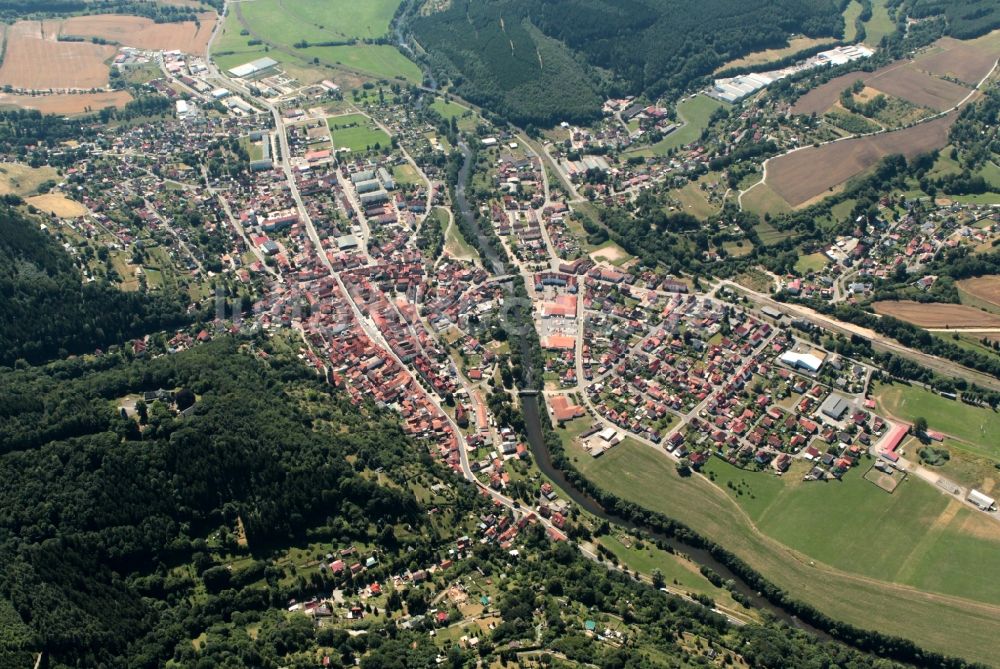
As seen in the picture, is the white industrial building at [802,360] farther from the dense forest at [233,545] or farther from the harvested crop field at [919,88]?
the harvested crop field at [919,88]

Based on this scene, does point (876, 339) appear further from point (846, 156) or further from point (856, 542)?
point (846, 156)

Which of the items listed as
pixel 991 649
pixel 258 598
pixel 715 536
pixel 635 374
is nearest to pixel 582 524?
pixel 715 536

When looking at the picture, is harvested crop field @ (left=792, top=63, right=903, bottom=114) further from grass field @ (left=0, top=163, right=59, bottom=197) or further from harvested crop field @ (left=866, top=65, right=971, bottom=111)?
grass field @ (left=0, top=163, right=59, bottom=197)

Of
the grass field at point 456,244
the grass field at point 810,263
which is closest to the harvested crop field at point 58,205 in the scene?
the grass field at point 456,244

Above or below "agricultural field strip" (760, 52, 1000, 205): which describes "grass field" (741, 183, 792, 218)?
below

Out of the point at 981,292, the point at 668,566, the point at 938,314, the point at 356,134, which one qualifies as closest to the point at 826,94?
the point at 981,292

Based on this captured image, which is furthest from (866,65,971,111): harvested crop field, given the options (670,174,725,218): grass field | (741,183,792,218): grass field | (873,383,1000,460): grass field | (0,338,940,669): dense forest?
(0,338,940,669): dense forest

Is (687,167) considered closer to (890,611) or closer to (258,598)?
(890,611)
